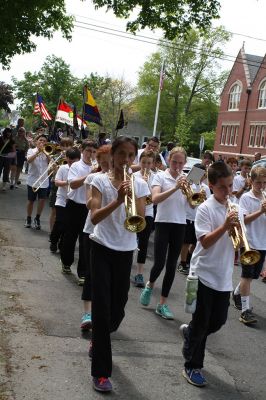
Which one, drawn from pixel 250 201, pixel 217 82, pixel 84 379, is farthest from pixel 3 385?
pixel 217 82

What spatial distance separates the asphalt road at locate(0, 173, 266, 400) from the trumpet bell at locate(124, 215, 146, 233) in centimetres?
124

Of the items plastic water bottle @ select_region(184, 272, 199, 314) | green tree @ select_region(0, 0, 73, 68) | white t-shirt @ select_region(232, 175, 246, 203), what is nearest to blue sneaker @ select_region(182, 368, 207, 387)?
plastic water bottle @ select_region(184, 272, 199, 314)

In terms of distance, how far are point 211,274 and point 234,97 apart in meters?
53.1

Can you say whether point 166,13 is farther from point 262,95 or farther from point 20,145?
point 262,95

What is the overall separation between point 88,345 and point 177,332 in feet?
3.70

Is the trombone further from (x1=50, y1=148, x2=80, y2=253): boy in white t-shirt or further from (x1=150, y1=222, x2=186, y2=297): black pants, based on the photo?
(x1=150, y1=222, x2=186, y2=297): black pants

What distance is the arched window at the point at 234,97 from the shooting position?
54.7 meters

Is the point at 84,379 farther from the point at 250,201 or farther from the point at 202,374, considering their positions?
the point at 250,201

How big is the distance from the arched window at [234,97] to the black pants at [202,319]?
169ft

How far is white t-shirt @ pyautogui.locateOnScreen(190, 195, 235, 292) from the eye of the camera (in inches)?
177

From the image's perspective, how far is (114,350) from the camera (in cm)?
507

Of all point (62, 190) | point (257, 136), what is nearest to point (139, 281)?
point (62, 190)

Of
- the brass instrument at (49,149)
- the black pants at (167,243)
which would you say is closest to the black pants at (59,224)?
the black pants at (167,243)

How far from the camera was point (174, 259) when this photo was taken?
6.28 m
